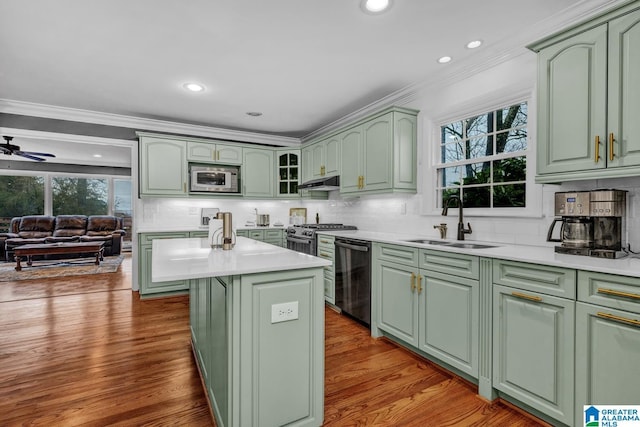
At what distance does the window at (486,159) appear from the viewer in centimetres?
268

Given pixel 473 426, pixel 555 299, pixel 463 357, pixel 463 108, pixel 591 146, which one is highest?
pixel 463 108

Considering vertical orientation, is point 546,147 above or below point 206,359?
above

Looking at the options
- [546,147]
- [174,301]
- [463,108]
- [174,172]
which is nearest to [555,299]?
[546,147]

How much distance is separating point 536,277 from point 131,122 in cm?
500

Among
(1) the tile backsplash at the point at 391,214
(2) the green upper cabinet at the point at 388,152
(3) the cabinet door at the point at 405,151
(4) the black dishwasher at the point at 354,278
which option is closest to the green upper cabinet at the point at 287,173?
(1) the tile backsplash at the point at 391,214

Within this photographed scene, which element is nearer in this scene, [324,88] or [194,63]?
[194,63]

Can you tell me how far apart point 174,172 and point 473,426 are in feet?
14.6

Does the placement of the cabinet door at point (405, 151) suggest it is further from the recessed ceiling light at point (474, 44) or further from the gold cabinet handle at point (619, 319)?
the gold cabinet handle at point (619, 319)

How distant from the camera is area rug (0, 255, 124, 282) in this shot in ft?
18.1

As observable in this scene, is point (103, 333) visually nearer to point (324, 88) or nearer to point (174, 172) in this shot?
point (174, 172)

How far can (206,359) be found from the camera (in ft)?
6.66

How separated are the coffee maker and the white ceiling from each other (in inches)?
49.6

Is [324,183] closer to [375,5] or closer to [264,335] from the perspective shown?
[375,5]

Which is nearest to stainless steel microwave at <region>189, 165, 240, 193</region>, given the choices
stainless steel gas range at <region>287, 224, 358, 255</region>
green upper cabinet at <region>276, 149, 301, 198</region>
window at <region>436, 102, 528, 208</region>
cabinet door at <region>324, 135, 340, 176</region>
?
green upper cabinet at <region>276, 149, 301, 198</region>
